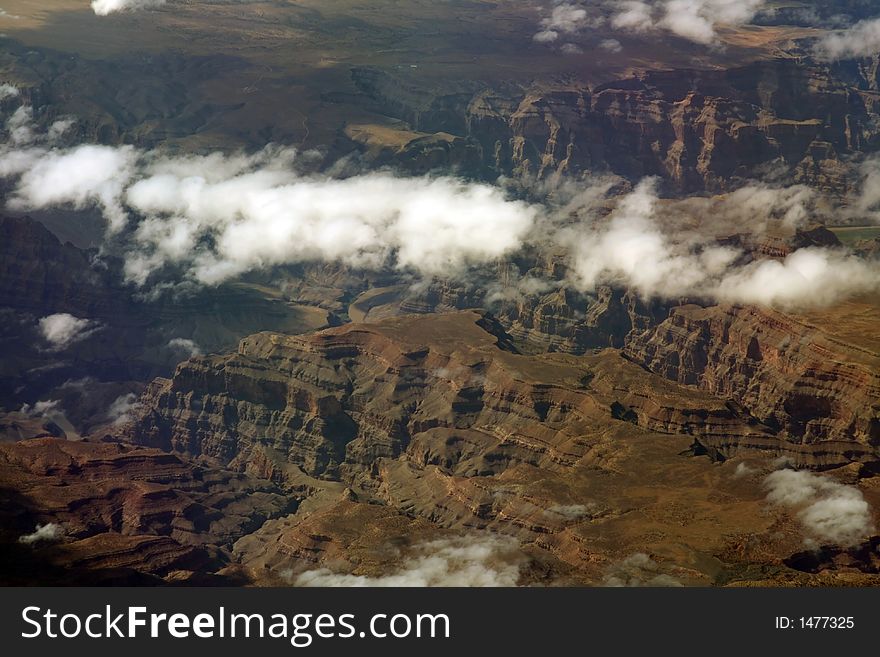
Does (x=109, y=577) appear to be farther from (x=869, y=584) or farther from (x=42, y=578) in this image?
(x=869, y=584)
